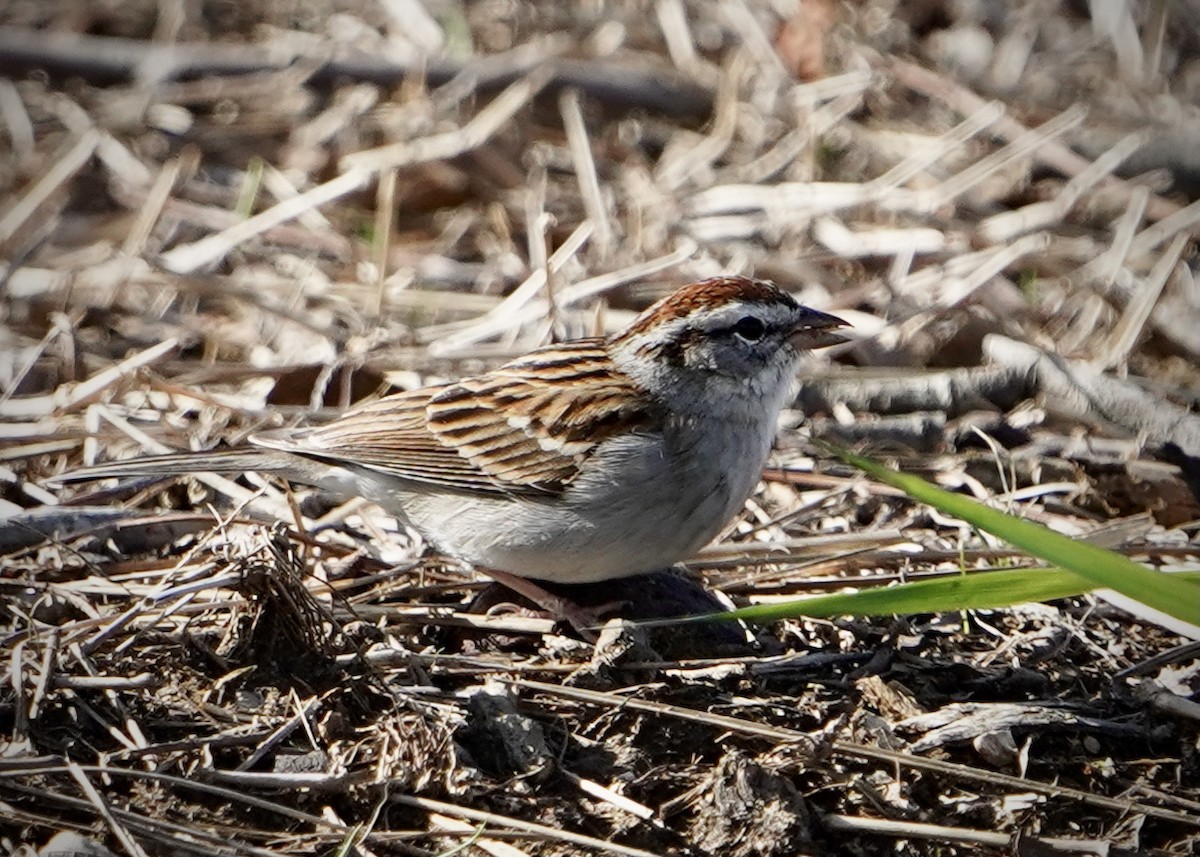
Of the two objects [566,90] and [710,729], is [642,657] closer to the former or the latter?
[710,729]

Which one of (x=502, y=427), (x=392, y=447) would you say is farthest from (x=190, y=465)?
(x=502, y=427)

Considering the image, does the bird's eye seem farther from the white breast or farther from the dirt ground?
the dirt ground

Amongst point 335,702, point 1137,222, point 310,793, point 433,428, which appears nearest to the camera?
point 310,793

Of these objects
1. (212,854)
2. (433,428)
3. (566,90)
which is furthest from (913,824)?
(566,90)

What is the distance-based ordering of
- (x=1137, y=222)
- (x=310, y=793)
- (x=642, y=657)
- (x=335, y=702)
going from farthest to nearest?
(x=1137, y=222) < (x=642, y=657) < (x=335, y=702) < (x=310, y=793)

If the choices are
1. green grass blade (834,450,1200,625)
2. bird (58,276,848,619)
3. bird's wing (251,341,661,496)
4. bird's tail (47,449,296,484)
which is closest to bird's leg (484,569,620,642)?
bird (58,276,848,619)

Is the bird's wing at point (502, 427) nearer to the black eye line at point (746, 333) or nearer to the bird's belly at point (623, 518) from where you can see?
the bird's belly at point (623, 518)

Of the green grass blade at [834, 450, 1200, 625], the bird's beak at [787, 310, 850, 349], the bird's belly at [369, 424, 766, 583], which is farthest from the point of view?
the bird's beak at [787, 310, 850, 349]

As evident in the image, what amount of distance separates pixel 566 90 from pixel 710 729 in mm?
4039

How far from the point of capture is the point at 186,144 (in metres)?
6.83

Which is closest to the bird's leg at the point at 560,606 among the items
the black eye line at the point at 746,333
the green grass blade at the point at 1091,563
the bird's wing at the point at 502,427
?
the bird's wing at the point at 502,427

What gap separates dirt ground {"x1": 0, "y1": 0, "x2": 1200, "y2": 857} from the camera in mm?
3469

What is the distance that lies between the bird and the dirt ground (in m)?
0.20

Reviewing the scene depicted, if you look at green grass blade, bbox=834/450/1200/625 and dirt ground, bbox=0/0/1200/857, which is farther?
dirt ground, bbox=0/0/1200/857
